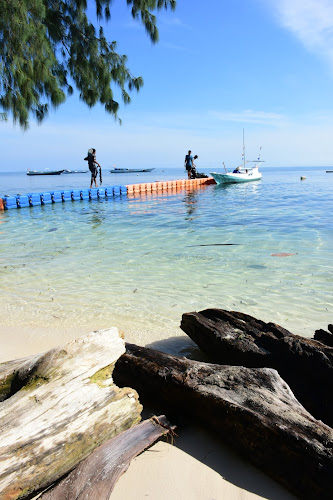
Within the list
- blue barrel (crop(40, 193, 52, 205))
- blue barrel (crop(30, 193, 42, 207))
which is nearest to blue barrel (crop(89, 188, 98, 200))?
blue barrel (crop(40, 193, 52, 205))

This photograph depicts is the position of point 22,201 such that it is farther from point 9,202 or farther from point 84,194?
point 84,194

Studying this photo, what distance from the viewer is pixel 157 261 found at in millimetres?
7324

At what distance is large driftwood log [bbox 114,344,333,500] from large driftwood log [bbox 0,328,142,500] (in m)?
0.28

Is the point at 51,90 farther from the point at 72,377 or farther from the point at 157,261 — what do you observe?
the point at 72,377

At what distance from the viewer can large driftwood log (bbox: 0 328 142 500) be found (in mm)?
1688

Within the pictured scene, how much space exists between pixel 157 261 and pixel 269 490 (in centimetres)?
559

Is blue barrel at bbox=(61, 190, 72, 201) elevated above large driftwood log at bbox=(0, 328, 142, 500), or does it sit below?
above

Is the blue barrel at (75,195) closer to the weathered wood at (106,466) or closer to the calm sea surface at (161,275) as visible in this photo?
the calm sea surface at (161,275)

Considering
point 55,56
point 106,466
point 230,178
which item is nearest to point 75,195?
point 55,56

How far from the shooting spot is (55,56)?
35.1 feet

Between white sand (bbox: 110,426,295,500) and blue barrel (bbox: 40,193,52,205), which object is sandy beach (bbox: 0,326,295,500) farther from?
blue barrel (bbox: 40,193,52,205)

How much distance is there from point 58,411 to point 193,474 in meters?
0.80

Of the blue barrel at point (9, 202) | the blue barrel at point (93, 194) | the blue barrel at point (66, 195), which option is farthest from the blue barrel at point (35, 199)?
the blue barrel at point (93, 194)

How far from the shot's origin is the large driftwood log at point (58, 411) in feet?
5.54
